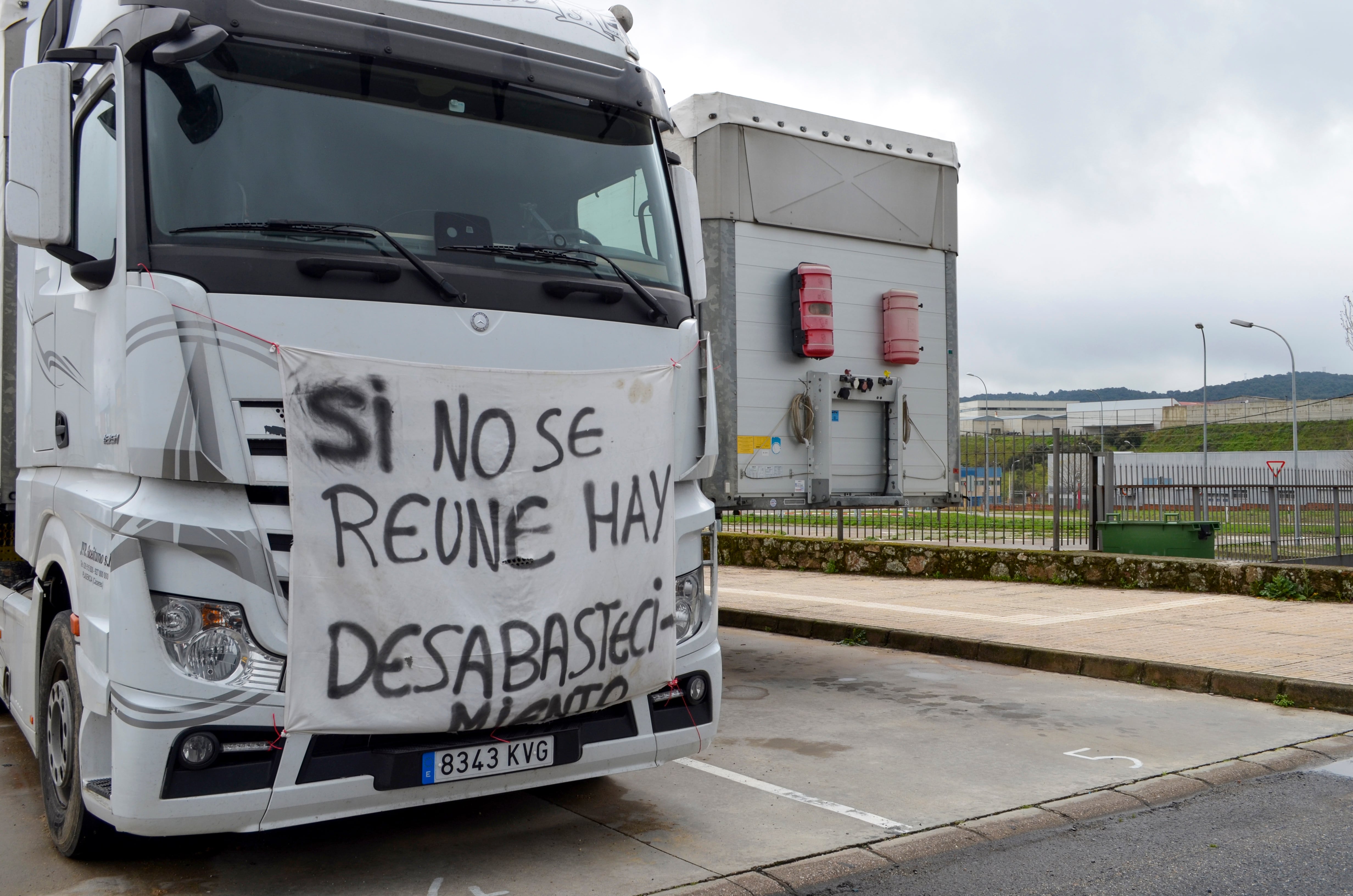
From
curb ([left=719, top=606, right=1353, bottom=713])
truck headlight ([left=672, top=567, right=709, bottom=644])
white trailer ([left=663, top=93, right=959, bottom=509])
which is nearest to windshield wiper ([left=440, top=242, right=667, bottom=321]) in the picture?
truck headlight ([left=672, top=567, right=709, bottom=644])

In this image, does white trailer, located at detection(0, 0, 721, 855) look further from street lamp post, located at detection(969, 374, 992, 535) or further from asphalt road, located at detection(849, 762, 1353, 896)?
street lamp post, located at detection(969, 374, 992, 535)

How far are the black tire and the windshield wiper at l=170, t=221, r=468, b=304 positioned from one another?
162 centimetres

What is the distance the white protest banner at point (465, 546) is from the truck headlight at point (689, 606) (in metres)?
0.21

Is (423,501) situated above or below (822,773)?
above

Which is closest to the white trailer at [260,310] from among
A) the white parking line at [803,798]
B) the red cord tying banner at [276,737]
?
the red cord tying banner at [276,737]

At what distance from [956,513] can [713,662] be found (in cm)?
1077

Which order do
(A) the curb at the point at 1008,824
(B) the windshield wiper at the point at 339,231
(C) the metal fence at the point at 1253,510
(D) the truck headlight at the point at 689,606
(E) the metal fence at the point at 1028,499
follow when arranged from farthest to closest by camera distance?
1. (C) the metal fence at the point at 1253,510
2. (E) the metal fence at the point at 1028,499
3. (D) the truck headlight at the point at 689,606
4. (A) the curb at the point at 1008,824
5. (B) the windshield wiper at the point at 339,231

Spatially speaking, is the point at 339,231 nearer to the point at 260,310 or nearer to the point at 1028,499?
the point at 260,310

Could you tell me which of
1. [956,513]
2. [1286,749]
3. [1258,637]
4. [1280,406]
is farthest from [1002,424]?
[1280,406]

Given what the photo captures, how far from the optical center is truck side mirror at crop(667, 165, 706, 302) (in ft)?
15.9

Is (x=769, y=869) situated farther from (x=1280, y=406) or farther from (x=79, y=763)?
(x=1280, y=406)

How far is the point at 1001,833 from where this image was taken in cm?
477

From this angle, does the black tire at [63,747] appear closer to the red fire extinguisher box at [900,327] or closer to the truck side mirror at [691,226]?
the truck side mirror at [691,226]

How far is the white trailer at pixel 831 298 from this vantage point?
7449 mm
